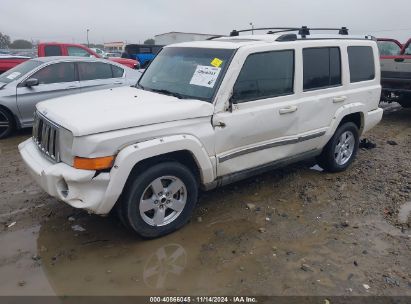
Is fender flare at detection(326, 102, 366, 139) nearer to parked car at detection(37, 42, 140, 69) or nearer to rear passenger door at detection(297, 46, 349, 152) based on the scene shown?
rear passenger door at detection(297, 46, 349, 152)

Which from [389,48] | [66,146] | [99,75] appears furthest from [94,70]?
[389,48]

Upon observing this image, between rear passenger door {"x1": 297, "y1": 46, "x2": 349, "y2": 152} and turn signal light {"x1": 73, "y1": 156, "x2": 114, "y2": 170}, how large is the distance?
237cm

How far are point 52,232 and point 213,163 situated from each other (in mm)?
1758

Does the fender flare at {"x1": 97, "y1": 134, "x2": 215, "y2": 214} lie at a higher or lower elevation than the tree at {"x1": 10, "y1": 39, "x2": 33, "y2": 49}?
lower

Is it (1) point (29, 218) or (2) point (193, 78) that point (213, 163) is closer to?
(2) point (193, 78)

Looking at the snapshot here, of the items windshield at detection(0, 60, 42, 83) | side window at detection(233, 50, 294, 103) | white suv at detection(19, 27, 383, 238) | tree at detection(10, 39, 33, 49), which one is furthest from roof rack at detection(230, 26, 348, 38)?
tree at detection(10, 39, 33, 49)

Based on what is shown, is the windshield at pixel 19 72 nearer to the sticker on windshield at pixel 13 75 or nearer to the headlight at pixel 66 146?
the sticker on windshield at pixel 13 75

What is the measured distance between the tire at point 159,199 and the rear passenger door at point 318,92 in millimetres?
1707

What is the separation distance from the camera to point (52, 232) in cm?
379

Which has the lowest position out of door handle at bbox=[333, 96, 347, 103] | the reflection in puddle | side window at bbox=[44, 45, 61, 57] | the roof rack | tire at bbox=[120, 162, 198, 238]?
the reflection in puddle

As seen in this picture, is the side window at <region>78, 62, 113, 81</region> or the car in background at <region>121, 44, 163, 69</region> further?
the car in background at <region>121, 44, 163, 69</region>

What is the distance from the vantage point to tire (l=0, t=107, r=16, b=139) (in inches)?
274

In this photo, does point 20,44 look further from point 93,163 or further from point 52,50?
point 93,163

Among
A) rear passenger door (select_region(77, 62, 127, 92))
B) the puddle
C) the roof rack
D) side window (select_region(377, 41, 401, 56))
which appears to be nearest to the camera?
the puddle
